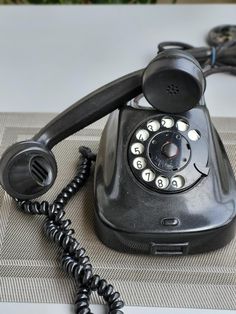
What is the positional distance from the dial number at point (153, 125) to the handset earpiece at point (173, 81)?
32mm

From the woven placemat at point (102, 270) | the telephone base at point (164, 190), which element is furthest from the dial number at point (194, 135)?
the woven placemat at point (102, 270)

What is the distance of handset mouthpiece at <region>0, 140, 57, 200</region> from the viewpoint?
1.86ft

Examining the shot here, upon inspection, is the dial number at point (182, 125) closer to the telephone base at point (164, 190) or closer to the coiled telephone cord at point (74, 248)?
the telephone base at point (164, 190)

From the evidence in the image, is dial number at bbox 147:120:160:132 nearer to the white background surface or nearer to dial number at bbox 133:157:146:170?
dial number at bbox 133:157:146:170

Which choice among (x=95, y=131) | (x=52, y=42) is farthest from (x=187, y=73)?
(x=52, y=42)

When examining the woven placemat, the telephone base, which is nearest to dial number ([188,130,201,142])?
the telephone base

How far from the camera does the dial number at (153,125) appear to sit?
23.5 inches

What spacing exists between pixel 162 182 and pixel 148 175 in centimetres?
2

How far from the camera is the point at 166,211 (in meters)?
0.57

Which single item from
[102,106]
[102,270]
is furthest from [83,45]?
[102,270]

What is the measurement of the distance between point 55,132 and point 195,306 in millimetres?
233

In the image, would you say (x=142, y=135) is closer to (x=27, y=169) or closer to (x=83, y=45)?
(x=27, y=169)

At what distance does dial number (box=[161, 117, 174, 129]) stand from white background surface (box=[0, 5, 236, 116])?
0.22m

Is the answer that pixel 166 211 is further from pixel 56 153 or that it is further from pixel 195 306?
pixel 56 153
